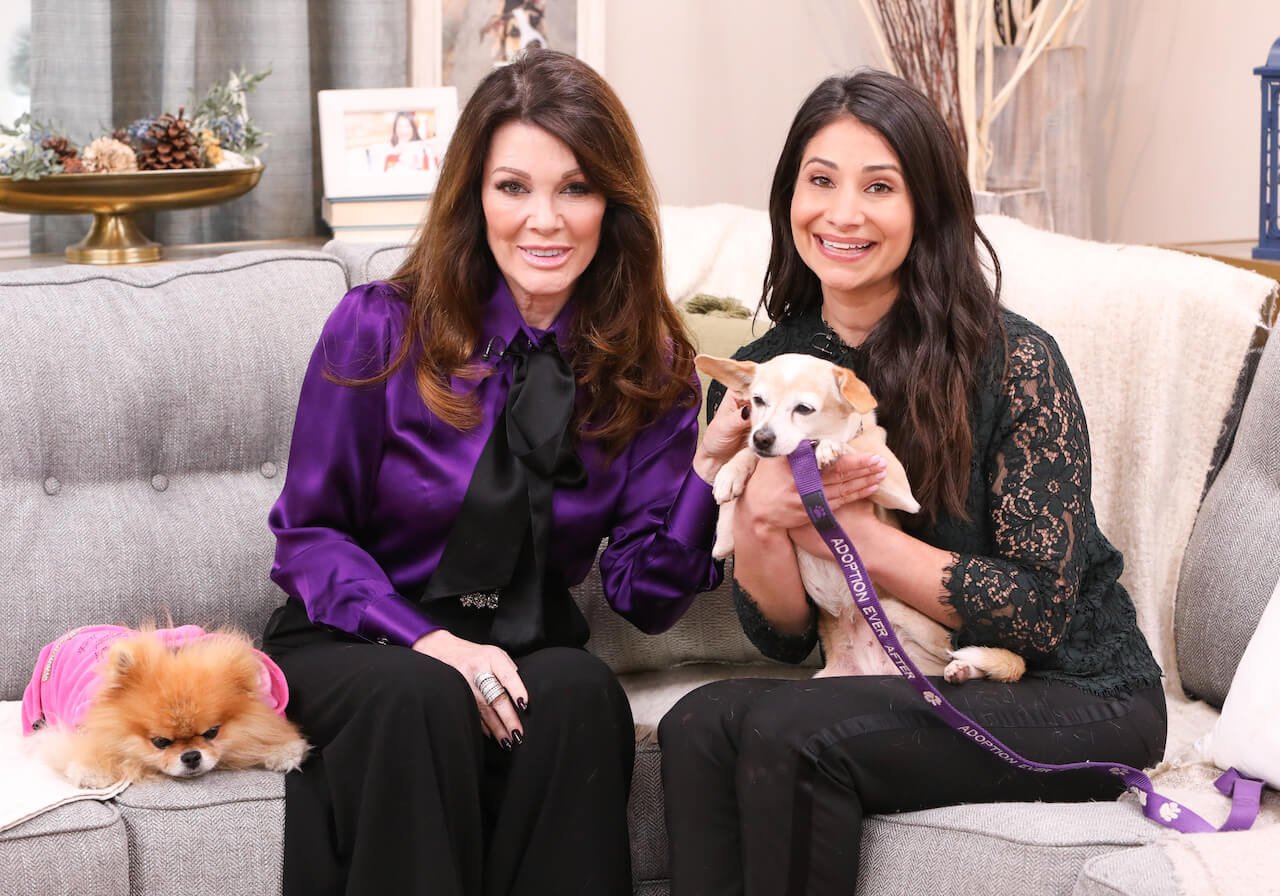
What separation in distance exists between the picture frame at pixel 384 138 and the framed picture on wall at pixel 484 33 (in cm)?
33

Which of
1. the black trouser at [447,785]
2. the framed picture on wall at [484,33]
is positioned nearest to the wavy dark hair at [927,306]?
the black trouser at [447,785]

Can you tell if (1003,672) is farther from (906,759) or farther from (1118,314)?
(1118,314)

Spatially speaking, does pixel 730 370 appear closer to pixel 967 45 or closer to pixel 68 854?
pixel 68 854

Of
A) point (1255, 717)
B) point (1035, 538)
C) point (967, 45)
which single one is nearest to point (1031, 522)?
point (1035, 538)

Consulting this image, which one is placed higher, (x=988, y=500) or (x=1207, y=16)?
(x=1207, y=16)

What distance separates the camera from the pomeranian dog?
5.15 ft

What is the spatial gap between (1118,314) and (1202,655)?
1.85 ft

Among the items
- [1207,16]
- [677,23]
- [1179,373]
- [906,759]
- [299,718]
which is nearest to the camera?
[906,759]

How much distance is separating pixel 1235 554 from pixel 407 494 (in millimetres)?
→ 1258

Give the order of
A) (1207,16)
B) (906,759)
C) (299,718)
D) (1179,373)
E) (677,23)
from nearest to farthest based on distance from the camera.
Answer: (906,759) < (299,718) < (1179,373) < (1207,16) < (677,23)

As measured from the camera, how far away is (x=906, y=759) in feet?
4.89

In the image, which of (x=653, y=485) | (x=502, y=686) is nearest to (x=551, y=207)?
(x=653, y=485)

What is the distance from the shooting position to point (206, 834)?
5.08ft

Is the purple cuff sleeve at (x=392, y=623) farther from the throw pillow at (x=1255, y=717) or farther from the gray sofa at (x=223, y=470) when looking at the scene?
the throw pillow at (x=1255, y=717)
